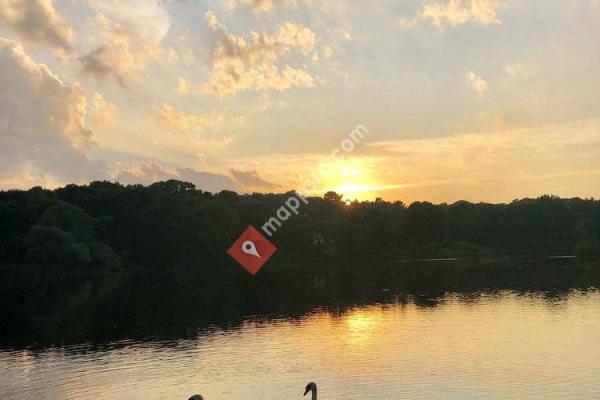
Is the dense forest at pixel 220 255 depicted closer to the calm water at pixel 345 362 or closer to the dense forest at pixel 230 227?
the dense forest at pixel 230 227

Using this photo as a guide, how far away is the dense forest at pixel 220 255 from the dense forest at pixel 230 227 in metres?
0.32

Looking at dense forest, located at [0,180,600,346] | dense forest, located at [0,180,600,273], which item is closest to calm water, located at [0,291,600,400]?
dense forest, located at [0,180,600,346]

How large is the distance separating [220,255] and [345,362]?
357ft

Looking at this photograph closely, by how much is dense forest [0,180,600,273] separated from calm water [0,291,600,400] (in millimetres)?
85284

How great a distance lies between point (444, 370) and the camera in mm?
39844

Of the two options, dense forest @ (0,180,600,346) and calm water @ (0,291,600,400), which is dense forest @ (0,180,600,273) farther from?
calm water @ (0,291,600,400)

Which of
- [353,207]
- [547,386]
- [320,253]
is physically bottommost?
[547,386]

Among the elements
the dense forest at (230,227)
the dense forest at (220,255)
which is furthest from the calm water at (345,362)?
the dense forest at (230,227)

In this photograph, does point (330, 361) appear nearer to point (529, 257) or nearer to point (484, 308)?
point (484, 308)

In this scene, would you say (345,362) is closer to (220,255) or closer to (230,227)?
(220,255)

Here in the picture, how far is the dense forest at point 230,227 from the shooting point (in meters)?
137

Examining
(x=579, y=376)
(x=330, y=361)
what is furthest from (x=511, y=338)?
(x=330, y=361)

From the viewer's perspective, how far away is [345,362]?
43.3 m

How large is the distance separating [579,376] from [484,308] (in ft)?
103
